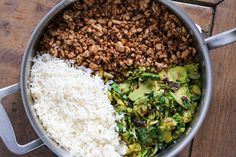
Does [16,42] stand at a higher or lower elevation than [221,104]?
higher

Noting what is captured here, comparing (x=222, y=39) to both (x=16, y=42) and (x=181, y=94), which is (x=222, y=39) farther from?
(x=16, y=42)

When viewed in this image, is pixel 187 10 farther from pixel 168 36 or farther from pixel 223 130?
pixel 223 130

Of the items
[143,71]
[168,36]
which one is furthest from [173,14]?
[143,71]

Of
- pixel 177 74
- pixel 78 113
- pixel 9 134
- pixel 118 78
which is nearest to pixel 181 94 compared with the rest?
pixel 177 74

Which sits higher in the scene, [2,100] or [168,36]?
[168,36]

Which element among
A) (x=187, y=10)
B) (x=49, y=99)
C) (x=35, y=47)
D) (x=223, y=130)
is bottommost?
(x=223, y=130)

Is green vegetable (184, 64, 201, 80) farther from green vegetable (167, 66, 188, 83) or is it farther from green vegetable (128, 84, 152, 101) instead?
green vegetable (128, 84, 152, 101)
